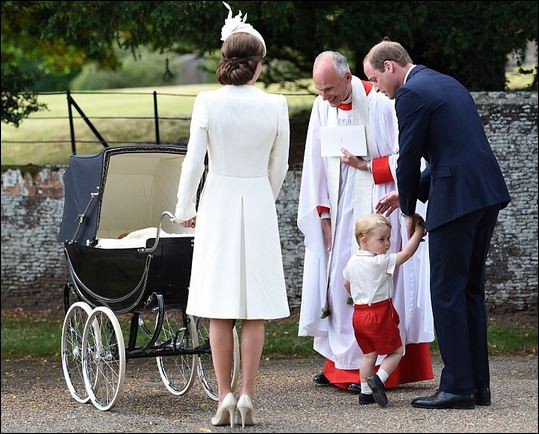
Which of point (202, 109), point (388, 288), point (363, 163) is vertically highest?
point (202, 109)

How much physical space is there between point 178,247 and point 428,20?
25.5 feet

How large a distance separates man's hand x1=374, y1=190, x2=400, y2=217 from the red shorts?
0.62 meters

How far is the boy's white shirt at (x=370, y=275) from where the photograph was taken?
25.0 feet

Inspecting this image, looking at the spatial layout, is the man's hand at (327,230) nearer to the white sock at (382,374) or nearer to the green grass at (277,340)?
the white sock at (382,374)

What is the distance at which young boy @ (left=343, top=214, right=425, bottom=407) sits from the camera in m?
7.62

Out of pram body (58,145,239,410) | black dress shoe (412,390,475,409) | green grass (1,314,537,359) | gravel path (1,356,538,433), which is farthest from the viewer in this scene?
green grass (1,314,537,359)

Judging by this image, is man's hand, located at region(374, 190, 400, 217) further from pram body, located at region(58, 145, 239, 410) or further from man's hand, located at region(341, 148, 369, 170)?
pram body, located at region(58, 145, 239, 410)

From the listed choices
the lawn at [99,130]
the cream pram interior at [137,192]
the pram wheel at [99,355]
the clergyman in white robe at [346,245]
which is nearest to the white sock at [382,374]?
the clergyman in white robe at [346,245]

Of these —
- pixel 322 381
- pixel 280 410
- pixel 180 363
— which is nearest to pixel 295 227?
pixel 180 363

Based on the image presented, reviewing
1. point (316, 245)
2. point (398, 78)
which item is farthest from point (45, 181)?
point (398, 78)

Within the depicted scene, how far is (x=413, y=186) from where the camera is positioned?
7.21 m

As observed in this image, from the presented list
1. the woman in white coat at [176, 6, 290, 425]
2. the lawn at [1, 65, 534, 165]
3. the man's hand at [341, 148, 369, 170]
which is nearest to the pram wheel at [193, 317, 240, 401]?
the woman in white coat at [176, 6, 290, 425]

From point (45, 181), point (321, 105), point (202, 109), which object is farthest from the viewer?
point (45, 181)

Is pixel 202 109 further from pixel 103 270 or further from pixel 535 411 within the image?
pixel 535 411
